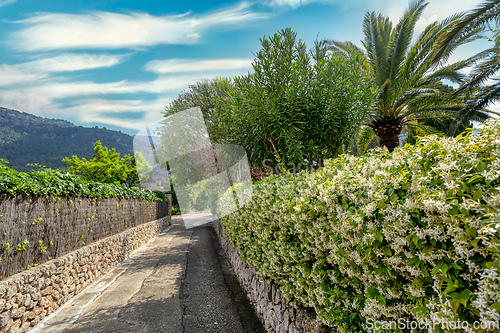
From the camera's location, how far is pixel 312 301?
254 centimetres

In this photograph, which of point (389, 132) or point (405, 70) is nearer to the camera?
point (405, 70)

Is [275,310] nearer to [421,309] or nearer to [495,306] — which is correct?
[421,309]

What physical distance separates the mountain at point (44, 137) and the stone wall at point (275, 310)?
71.9 meters

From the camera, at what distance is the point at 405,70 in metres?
10.6

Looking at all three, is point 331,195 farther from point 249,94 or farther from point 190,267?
point 190,267

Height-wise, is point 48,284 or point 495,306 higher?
point 495,306

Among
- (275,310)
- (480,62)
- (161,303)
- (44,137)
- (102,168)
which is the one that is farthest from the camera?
(44,137)

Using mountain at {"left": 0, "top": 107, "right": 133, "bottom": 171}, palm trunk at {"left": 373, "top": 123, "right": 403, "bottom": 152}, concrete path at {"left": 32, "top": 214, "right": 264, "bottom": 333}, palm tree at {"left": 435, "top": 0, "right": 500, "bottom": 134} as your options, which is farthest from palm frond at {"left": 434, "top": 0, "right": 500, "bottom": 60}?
mountain at {"left": 0, "top": 107, "right": 133, "bottom": 171}

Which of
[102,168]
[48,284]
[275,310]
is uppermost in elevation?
[102,168]

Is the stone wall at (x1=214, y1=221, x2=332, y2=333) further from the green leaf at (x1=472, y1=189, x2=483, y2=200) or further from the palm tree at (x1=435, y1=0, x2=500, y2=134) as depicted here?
the palm tree at (x1=435, y1=0, x2=500, y2=134)

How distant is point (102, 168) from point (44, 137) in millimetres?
69153

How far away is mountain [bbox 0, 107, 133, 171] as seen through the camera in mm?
72231

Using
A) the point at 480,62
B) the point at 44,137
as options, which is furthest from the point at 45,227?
the point at 44,137

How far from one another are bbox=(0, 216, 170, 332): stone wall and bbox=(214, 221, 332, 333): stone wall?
3.79 metres
